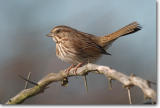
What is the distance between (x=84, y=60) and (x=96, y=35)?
0.90 ft

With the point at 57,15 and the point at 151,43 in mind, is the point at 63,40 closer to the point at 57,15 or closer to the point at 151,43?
the point at 57,15

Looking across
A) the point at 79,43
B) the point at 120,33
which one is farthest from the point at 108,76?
the point at 79,43

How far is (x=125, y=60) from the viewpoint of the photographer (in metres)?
2.15

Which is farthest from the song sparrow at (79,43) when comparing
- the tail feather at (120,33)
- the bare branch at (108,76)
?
the bare branch at (108,76)

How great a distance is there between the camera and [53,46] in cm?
261

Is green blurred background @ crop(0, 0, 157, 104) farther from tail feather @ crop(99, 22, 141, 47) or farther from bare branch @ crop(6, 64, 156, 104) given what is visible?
bare branch @ crop(6, 64, 156, 104)

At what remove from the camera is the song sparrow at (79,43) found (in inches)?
93.4

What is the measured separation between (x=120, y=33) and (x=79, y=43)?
0.36 metres

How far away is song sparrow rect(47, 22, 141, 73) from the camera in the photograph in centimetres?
237

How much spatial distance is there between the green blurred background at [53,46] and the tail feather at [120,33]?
4 centimetres

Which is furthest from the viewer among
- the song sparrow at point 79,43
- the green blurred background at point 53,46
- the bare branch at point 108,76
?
the song sparrow at point 79,43

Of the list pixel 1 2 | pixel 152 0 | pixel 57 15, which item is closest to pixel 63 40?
pixel 57 15

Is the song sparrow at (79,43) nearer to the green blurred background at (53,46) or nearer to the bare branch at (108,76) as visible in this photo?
the green blurred background at (53,46)

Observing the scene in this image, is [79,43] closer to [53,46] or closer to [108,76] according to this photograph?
[53,46]
